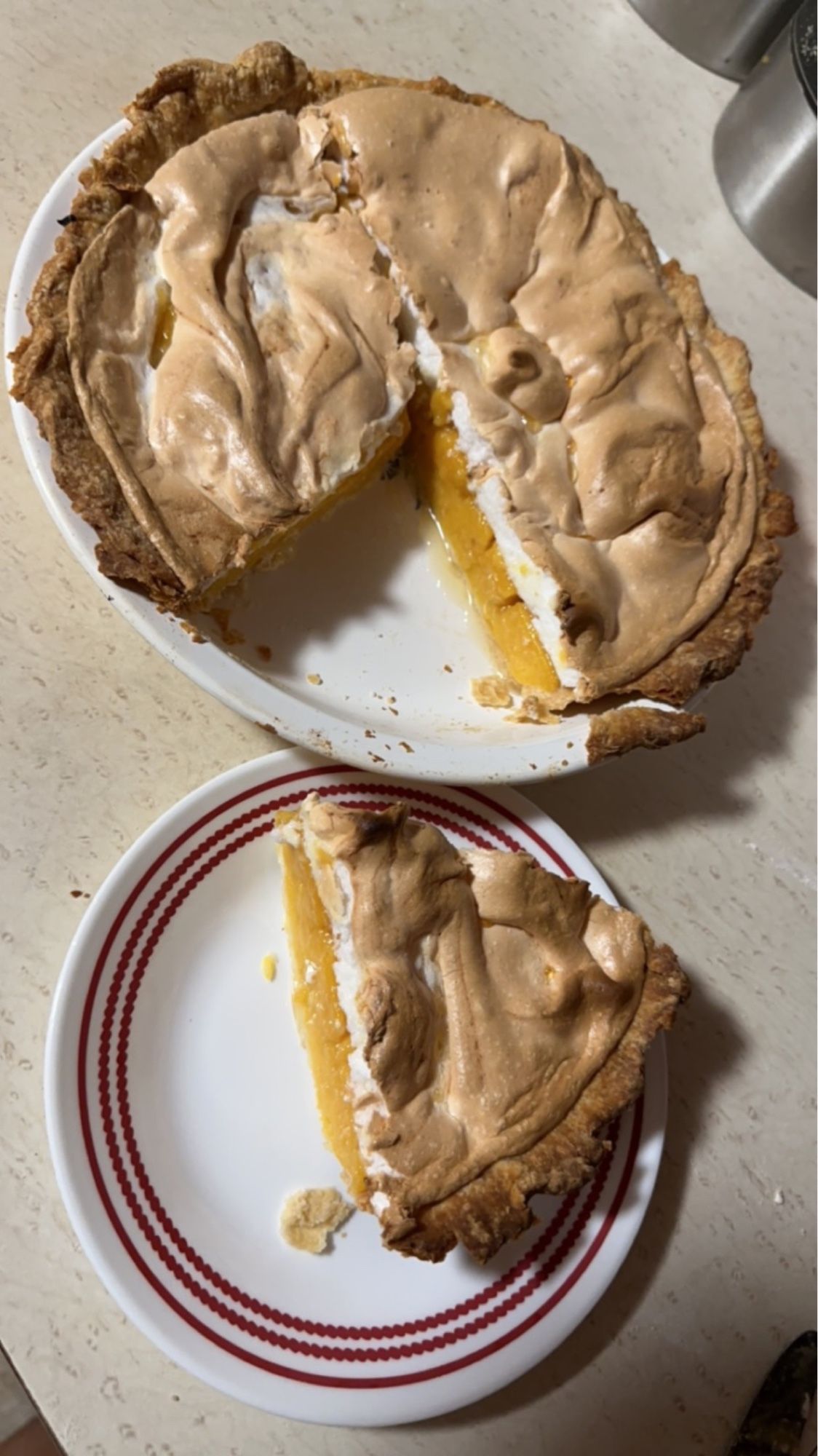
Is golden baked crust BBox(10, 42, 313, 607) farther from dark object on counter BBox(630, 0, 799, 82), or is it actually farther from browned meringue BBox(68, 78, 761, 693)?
dark object on counter BBox(630, 0, 799, 82)

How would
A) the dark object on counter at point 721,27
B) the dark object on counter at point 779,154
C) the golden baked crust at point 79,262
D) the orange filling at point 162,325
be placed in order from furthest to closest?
the dark object on counter at point 721,27 → the dark object on counter at point 779,154 → the orange filling at point 162,325 → the golden baked crust at point 79,262

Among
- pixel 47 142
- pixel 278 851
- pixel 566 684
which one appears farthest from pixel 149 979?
pixel 47 142

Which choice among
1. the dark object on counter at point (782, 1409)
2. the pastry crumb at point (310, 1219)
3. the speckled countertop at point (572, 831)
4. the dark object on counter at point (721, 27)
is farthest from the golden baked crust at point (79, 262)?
the dark object on counter at point (782, 1409)

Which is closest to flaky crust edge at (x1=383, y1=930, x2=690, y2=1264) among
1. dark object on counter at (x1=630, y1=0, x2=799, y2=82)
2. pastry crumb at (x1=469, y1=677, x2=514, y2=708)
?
pastry crumb at (x1=469, y1=677, x2=514, y2=708)

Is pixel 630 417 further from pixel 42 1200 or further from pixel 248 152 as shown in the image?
pixel 42 1200

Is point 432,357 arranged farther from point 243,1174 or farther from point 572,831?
Result: point 243,1174

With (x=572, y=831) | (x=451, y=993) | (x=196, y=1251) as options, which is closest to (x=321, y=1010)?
(x=451, y=993)

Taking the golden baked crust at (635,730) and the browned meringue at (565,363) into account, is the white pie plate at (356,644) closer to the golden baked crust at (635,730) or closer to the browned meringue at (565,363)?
the golden baked crust at (635,730)
